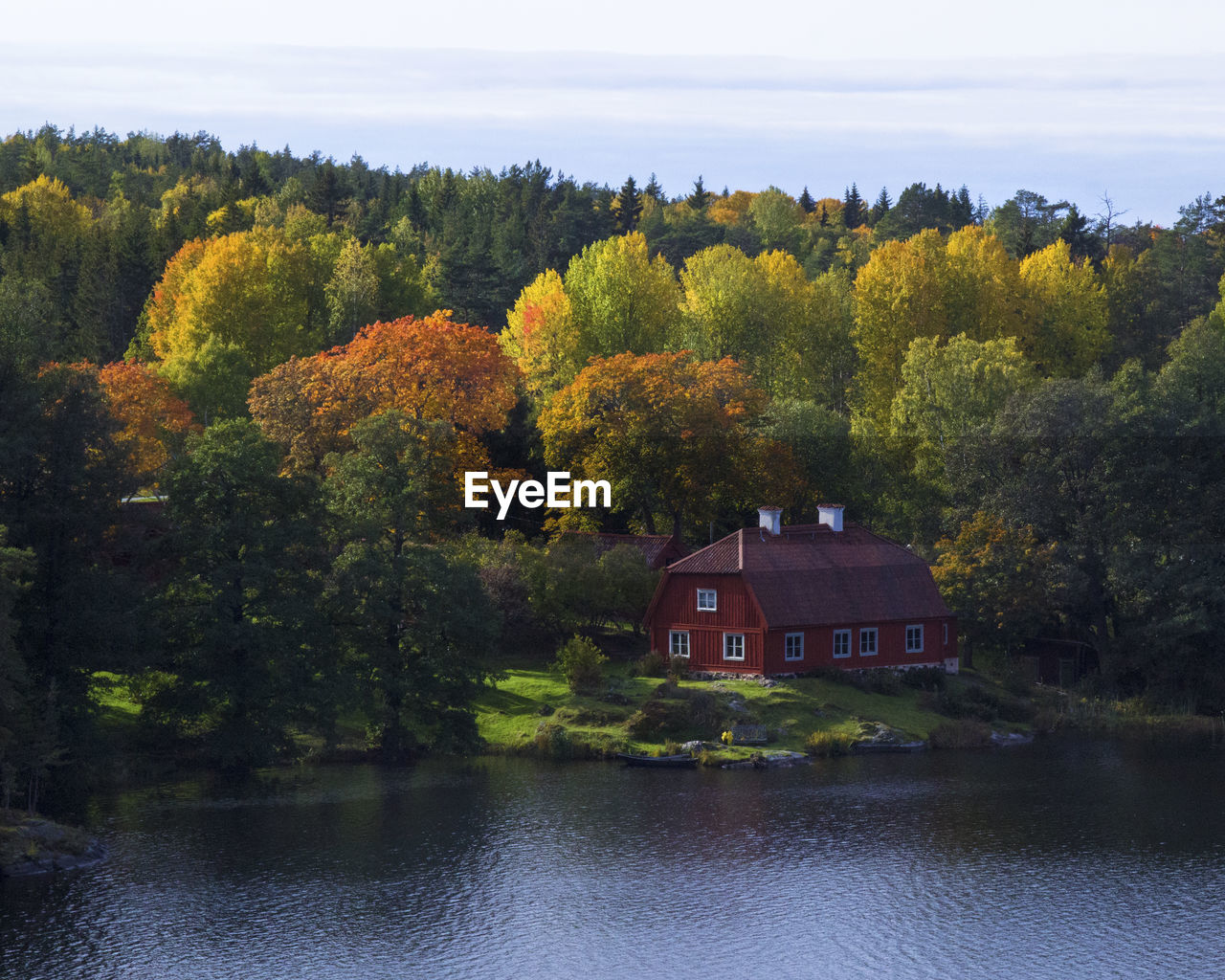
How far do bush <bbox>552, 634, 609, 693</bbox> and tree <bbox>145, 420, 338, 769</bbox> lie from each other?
460 inches

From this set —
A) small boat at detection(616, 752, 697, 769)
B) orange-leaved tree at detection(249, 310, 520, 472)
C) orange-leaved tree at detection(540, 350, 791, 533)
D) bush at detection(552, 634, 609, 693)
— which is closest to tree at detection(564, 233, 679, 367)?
orange-leaved tree at detection(249, 310, 520, 472)

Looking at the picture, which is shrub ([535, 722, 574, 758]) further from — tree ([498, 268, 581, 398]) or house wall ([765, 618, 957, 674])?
tree ([498, 268, 581, 398])

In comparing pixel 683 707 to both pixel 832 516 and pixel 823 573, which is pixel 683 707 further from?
pixel 832 516

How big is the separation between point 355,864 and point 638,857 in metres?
8.93

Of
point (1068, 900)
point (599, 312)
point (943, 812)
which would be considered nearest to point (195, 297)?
point (599, 312)

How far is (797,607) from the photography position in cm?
6844

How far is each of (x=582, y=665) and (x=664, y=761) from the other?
7.95 m

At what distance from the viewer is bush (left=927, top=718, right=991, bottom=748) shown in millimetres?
64062

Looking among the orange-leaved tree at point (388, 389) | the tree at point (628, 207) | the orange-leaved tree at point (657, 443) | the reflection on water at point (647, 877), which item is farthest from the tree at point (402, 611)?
the tree at point (628, 207)

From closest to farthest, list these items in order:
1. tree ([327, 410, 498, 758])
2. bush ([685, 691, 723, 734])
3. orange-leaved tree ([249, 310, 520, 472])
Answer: tree ([327, 410, 498, 758]) → bush ([685, 691, 723, 734]) → orange-leaved tree ([249, 310, 520, 472])

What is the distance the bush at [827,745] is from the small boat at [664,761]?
5.38 metres

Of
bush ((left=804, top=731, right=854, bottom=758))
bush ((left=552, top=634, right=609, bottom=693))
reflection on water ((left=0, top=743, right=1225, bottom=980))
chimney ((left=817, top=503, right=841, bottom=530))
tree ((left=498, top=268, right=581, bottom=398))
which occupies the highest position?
tree ((left=498, top=268, right=581, bottom=398))

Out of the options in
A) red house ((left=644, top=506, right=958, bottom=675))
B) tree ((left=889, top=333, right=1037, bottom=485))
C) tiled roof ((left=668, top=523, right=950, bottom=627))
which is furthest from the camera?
tree ((left=889, top=333, right=1037, bottom=485))

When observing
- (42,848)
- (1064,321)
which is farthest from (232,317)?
(42,848)
